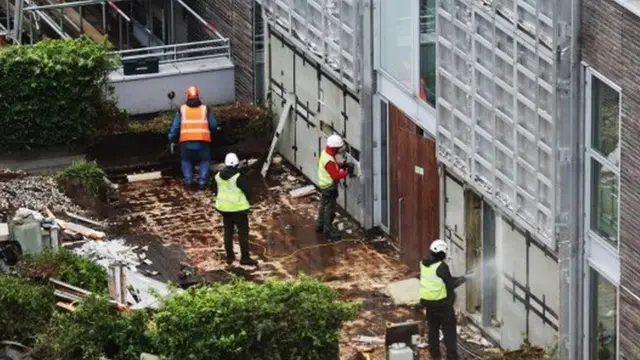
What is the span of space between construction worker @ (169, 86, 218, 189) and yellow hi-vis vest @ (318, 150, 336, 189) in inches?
127

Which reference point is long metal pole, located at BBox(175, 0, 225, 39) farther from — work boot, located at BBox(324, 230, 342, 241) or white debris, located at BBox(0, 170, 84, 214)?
work boot, located at BBox(324, 230, 342, 241)

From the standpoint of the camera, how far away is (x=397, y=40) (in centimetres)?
2909

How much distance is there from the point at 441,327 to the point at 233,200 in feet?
15.3

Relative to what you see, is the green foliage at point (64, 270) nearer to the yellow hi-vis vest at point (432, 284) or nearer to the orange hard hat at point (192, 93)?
the yellow hi-vis vest at point (432, 284)

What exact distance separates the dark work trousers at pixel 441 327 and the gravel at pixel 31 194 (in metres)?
7.30

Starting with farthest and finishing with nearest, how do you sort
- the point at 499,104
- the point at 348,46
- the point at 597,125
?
the point at 348,46 → the point at 499,104 → the point at 597,125

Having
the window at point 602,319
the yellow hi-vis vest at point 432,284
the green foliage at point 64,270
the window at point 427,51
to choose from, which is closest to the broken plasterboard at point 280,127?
the window at point 427,51

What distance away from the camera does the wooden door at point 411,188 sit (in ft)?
93.2

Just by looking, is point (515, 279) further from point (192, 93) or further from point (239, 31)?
point (239, 31)

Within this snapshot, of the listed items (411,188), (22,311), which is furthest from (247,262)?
(22,311)

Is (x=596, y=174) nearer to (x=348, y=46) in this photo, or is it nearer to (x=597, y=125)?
(x=597, y=125)

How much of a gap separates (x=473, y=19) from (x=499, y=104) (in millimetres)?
1146

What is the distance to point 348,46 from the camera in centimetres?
3039

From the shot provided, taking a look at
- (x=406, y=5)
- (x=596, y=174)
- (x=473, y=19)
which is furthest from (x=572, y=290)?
(x=406, y=5)
